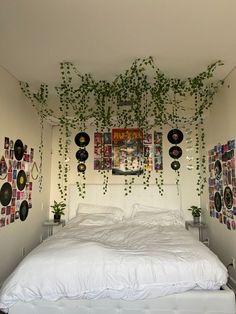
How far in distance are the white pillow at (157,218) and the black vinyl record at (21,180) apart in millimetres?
1659

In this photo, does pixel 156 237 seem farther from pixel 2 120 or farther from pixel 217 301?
pixel 2 120

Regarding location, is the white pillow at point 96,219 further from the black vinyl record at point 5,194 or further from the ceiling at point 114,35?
the ceiling at point 114,35

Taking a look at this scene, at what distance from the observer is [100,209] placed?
4.17 meters

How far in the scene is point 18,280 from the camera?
2039 millimetres

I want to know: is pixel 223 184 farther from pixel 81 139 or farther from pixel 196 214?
pixel 81 139

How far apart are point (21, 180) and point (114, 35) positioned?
2.16m

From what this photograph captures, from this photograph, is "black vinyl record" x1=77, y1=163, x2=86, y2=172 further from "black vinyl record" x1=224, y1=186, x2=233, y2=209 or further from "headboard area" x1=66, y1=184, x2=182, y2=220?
"black vinyl record" x1=224, y1=186, x2=233, y2=209

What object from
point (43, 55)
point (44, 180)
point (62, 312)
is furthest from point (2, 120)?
point (62, 312)

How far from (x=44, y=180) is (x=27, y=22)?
8.76ft

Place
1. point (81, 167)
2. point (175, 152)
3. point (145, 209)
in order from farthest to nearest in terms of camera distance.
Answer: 1. point (81, 167)
2. point (175, 152)
3. point (145, 209)

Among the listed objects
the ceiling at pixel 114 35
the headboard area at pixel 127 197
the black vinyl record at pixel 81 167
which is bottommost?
Answer: the headboard area at pixel 127 197

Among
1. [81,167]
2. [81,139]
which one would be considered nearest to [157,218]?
[81,167]

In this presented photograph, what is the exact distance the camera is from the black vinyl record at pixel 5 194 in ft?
9.23

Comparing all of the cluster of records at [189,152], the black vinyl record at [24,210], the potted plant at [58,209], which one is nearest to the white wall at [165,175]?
the cluster of records at [189,152]
